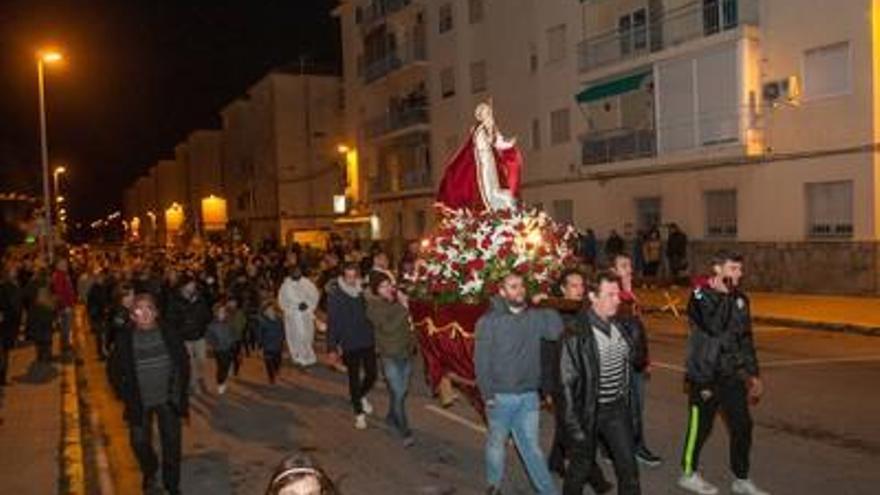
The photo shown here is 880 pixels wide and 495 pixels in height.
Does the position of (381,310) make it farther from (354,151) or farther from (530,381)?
(354,151)

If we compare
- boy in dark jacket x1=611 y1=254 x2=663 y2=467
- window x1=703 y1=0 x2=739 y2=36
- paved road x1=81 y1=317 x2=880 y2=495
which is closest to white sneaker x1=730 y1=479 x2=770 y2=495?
paved road x1=81 y1=317 x2=880 y2=495

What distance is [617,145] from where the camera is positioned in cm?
3241

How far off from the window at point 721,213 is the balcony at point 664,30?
4.24m

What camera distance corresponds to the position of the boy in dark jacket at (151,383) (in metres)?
8.01

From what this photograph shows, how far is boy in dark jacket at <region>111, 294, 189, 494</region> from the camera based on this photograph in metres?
8.01

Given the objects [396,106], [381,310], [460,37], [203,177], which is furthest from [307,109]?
[381,310]

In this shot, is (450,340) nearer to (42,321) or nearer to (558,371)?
(558,371)

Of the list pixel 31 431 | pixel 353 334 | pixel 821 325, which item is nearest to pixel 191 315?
pixel 31 431

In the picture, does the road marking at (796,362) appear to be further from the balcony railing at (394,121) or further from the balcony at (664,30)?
the balcony railing at (394,121)

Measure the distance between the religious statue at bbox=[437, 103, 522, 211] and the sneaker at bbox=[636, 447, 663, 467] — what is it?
2.76 m

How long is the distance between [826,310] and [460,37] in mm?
26942

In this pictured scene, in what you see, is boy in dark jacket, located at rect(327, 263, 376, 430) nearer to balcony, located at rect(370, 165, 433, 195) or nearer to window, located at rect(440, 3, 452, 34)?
window, located at rect(440, 3, 452, 34)

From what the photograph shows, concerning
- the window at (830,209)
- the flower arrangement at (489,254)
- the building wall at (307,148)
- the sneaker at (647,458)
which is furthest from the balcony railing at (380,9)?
the sneaker at (647,458)

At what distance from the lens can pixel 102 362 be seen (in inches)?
744
